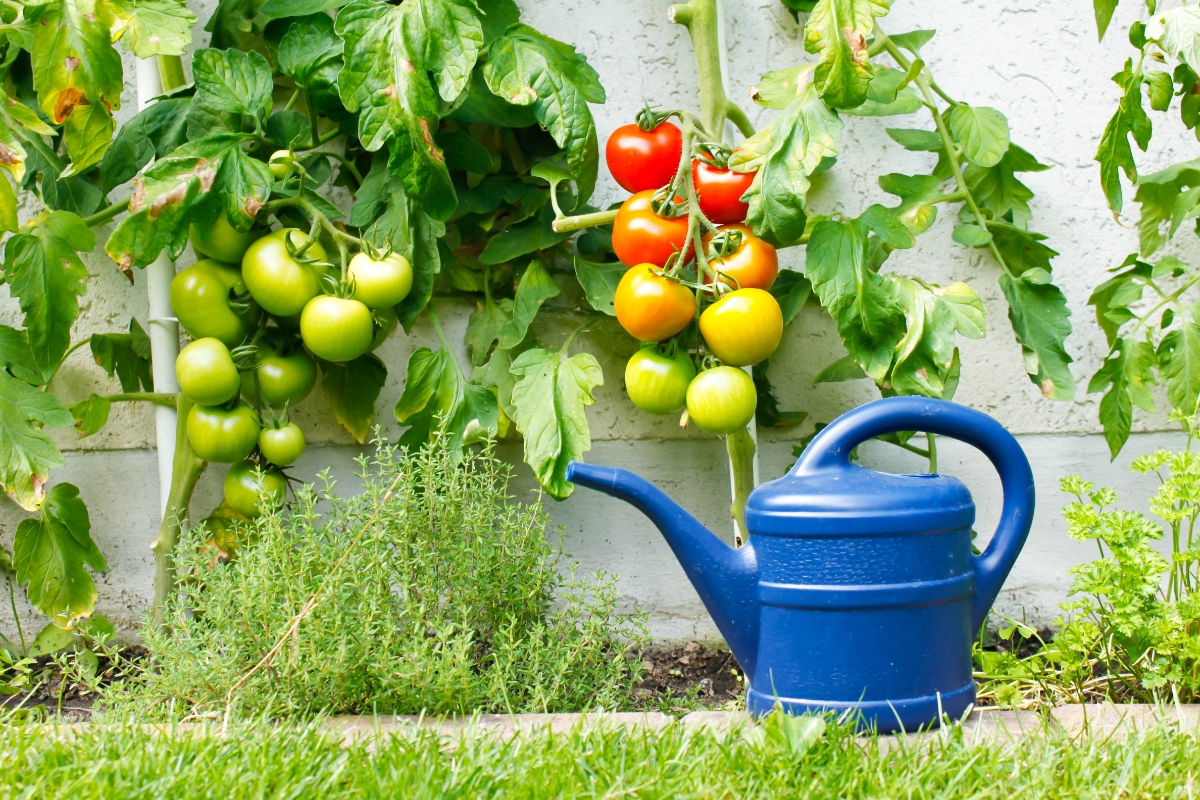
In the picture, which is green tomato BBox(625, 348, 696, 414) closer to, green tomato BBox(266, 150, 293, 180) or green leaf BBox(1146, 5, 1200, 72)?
green tomato BBox(266, 150, 293, 180)

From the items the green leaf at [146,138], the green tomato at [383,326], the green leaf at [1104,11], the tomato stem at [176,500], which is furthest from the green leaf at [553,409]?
the green leaf at [1104,11]

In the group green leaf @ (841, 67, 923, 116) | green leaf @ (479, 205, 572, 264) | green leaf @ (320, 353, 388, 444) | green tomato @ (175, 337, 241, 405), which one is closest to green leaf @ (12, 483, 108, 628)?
green tomato @ (175, 337, 241, 405)

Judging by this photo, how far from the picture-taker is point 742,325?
1.26 meters

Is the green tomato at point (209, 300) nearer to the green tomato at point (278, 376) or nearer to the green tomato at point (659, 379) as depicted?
the green tomato at point (278, 376)

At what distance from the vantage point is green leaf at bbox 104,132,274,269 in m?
1.32

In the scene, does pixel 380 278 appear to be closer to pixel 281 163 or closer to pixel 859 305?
pixel 281 163

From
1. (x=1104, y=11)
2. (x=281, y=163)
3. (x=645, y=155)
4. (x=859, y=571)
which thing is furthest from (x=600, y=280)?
(x=1104, y=11)

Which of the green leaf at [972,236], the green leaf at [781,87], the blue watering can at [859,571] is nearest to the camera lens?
the blue watering can at [859,571]

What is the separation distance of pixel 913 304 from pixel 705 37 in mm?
619

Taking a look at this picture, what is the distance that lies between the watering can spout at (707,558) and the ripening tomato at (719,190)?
499mm

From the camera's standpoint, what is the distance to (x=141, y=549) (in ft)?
5.83

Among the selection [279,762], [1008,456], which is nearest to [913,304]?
[1008,456]

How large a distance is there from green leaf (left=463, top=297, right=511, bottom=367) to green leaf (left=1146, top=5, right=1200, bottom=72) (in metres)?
1.03

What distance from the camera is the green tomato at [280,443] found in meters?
1.49
